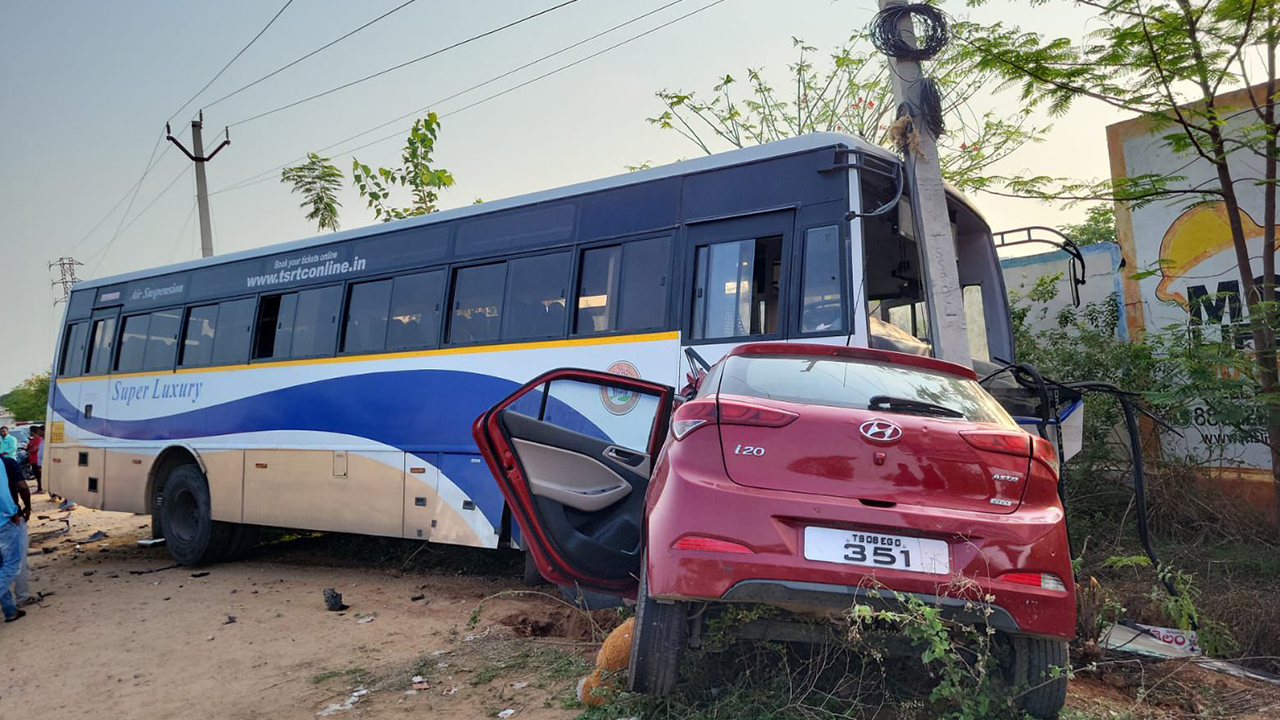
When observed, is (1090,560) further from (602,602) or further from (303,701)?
(303,701)

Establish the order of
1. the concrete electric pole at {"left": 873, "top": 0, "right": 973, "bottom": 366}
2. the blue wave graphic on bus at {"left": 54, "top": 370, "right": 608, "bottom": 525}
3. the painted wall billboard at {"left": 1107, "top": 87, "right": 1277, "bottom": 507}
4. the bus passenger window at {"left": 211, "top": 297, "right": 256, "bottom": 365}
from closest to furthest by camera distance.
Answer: the concrete electric pole at {"left": 873, "top": 0, "right": 973, "bottom": 366} < the blue wave graphic on bus at {"left": 54, "top": 370, "right": 608, "bottom": 525} < the painted wall billboard at {"left": 1107, "top": 87, "right": 1277, "bottom": 507} < the bus passenger window at {"left": 211, "top": 297, "right": 256, "bottom": 365}

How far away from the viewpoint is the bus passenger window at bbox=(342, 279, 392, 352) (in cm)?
834

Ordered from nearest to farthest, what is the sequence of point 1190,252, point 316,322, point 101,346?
point 316,322 < point 1190,252 < point 101,346

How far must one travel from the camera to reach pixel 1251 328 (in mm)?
6562

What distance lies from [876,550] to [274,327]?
25.8 feet

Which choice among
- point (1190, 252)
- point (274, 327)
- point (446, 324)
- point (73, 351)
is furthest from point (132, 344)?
point (1190, 252)

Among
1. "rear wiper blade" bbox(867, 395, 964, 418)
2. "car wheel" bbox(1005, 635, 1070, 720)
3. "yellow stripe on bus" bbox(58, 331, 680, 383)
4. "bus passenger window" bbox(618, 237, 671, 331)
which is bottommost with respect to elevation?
"car wheel" bbox(1005, 635, 1070, 720)

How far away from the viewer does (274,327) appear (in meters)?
9.33

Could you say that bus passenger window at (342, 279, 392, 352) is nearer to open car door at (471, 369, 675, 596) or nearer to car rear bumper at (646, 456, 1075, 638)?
open car door at (471, 369, 675, 596)

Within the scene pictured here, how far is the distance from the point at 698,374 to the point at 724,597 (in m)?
2.89

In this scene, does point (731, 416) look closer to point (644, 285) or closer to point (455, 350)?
point (644, 285)

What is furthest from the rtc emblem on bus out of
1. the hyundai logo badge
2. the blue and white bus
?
the hyundai logo badge

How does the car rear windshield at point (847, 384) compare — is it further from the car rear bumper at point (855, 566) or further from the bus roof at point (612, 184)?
the bus roof at point (612, 184)

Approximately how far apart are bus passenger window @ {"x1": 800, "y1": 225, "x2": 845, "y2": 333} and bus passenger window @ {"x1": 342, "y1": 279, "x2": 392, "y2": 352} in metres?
4.29
